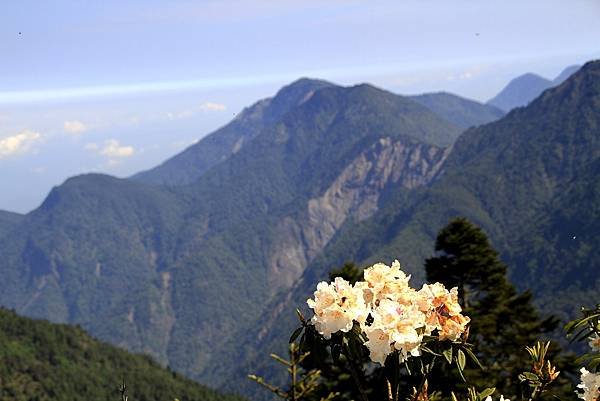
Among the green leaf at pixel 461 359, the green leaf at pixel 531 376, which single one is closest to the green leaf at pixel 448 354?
the green leaf at pixel 461 359

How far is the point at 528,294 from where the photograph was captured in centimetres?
3008

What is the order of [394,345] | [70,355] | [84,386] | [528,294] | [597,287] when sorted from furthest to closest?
[597,287], [70,355], [84,386], [528,294], [394,345]

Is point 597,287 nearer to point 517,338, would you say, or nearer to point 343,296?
point 517,338

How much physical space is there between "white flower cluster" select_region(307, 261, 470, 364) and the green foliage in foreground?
134 metres

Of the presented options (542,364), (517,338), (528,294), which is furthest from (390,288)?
(528,294)

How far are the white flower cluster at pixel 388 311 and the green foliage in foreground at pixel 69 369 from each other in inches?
5294

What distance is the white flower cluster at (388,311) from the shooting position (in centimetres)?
510

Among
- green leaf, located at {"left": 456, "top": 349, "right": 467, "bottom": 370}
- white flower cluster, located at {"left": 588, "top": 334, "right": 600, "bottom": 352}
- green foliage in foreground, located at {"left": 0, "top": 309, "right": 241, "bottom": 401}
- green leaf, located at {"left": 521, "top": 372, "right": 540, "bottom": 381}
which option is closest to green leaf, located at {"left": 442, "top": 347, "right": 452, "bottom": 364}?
green leaf, located at {"left": 456, "top": 349, "right": 467, "bottom": 370}

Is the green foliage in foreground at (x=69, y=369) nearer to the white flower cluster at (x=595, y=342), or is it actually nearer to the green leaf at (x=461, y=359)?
the white flower cluster at (x=595, y=342)

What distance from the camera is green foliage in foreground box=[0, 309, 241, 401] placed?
13825cm

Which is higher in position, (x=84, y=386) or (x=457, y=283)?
(x=457, y=283)

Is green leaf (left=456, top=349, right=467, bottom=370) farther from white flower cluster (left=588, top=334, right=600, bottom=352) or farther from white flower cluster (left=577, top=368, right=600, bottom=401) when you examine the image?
white flower cluster (left=588, top=334, right=600, bottom=352)

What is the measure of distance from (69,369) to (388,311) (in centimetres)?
16606

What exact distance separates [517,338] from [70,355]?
15822 centimetres
